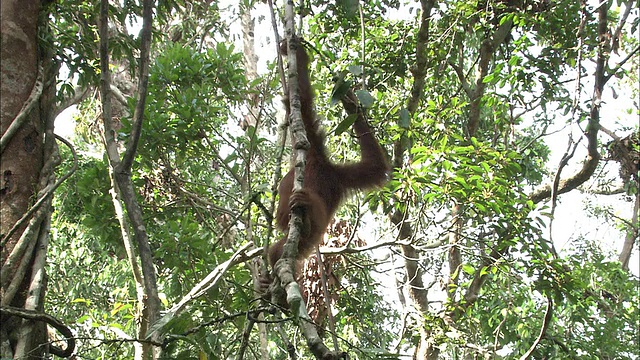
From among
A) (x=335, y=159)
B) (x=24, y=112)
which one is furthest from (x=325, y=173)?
(x=24, y=112)

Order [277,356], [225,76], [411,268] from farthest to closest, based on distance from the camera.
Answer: [277,356], [411,268], [225,76]

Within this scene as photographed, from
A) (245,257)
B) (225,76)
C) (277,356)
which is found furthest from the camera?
(277,356)

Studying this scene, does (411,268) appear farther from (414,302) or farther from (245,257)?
(245,257)

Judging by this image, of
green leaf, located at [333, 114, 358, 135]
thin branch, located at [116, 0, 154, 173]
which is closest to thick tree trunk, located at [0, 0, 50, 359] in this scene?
thin branch, located at [116, 0, 154, 173]

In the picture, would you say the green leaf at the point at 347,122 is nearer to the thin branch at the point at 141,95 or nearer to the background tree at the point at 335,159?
the background tree at the point at 335,159

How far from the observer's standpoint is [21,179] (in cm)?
194

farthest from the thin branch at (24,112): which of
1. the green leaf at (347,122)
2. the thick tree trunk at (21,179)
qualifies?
the green leaf at (347,122)

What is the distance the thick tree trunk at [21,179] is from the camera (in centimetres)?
179

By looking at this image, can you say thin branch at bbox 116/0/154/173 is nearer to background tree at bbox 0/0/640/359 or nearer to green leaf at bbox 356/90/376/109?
background tree at bbox 0/0/640/359

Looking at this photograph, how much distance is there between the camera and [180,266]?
11.6ft

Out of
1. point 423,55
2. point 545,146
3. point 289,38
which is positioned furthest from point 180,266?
point 545,146

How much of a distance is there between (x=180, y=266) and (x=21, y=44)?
6.01 ft

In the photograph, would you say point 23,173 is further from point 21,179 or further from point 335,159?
point 335,159

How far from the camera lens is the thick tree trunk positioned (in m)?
1.79
